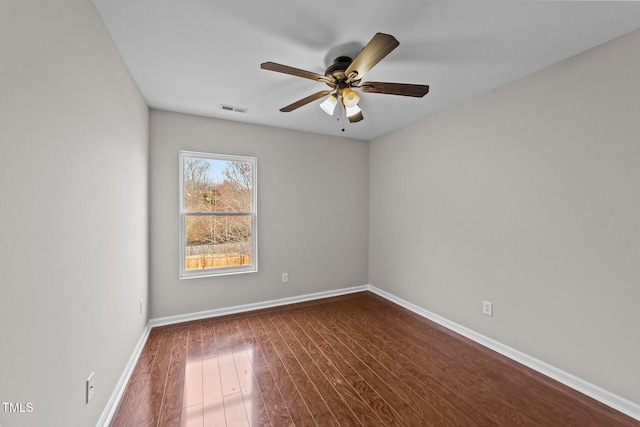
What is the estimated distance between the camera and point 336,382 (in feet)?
6.82

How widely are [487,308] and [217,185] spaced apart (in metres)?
3.34

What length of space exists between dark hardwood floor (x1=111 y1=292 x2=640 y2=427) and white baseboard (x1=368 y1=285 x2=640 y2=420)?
0.18 feet

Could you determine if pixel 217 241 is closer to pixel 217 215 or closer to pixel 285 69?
pixel 217 215

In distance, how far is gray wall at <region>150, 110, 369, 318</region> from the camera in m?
3.12

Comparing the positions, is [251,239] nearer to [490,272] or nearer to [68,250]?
[68,250]

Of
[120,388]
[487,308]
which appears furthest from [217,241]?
[487,308]

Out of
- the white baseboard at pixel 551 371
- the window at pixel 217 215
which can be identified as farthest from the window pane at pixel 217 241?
the white baseboard at pixel 551 371

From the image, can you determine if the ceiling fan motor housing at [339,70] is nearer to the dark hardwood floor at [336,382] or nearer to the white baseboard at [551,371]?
the dark hardwood floor at [336,382]

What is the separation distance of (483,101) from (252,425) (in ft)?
11.1

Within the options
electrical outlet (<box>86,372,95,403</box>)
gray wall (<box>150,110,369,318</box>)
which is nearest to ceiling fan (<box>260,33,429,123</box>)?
gray wall (<box>150,110,369,318</box>)

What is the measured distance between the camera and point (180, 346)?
103 inches

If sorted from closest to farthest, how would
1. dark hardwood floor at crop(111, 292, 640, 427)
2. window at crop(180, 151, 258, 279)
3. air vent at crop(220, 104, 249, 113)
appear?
dark hardwood floor at crop(111, 292, 640, 427) < air vent at crop(220, 104, 249, 113) < window at crop(180, 151, 258, 279)

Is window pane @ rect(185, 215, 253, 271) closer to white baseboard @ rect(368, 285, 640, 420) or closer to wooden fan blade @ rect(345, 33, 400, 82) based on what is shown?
wooden fan blade @ rect(345, 33, 400, 82)

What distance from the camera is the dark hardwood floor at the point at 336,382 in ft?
5.72
